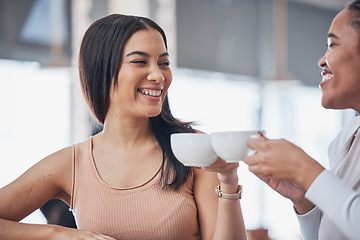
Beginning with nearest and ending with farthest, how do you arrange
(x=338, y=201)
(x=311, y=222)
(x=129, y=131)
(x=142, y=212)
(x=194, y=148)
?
(x=338, y=201) → (x=194, y=148) → (x=311, y=222) → (x=142, y=212) → (x=129, y=131)

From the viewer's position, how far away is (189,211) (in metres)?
1.43

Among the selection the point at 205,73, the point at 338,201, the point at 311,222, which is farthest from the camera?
the point at 205,73

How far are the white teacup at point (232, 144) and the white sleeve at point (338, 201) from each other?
0.50 feet

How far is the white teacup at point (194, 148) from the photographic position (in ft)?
3.33

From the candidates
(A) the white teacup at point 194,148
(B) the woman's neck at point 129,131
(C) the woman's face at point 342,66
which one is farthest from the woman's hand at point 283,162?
(B) the woman's neck at point 129,131

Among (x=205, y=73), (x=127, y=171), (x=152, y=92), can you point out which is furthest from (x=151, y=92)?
(x=205, y=73)

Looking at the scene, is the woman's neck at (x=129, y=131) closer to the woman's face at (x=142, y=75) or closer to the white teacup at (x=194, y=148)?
the woman's face at (x=142, y=75)

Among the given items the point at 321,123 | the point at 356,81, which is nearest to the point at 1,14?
the point at 356,81

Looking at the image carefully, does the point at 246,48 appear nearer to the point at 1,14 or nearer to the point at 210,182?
the point at 1,14

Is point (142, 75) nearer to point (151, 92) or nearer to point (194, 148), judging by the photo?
point (151, 92)

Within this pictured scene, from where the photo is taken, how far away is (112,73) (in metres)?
1.48

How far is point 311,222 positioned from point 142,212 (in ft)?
1.70

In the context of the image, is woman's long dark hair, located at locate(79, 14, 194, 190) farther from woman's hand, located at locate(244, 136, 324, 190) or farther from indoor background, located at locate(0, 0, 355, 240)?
indoor background, located at locate(0, 0, 355, 240)

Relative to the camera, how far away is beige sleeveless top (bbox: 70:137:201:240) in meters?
1.42
